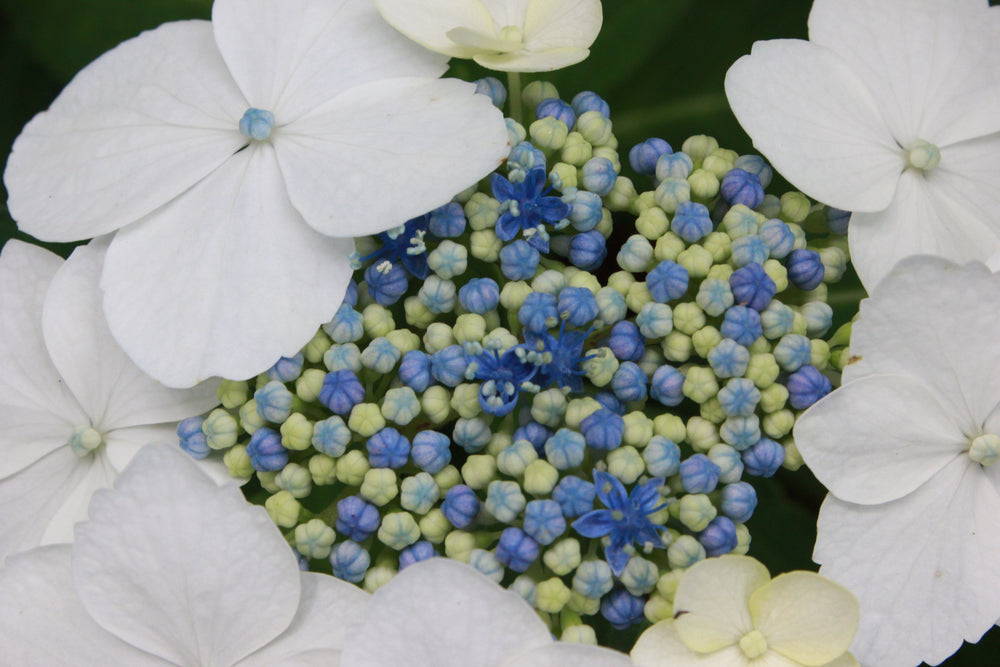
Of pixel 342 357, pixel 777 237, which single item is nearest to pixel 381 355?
pixel 342 357

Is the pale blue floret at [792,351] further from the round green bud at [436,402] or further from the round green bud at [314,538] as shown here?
the round green bud at [314,538]

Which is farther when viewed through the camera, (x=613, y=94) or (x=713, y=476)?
(x=613, y=94)

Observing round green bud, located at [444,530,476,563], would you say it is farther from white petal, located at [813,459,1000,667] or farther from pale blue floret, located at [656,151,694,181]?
pale blue floret, located at [656,151,694,181]

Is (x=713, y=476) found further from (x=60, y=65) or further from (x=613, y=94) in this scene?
(x=60, y=65)

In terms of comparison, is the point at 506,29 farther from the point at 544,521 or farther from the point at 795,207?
the point at 544,521

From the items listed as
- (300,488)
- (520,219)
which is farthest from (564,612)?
(520,219)

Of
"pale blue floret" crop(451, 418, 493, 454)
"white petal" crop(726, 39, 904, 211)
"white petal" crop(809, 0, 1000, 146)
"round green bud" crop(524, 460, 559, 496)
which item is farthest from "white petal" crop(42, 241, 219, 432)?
"white petal" crop(809, 0, 1000, 146)

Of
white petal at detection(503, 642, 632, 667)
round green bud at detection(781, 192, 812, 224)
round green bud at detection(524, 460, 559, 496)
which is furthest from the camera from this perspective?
round green bud at detection(781, 192, 812, 224)
